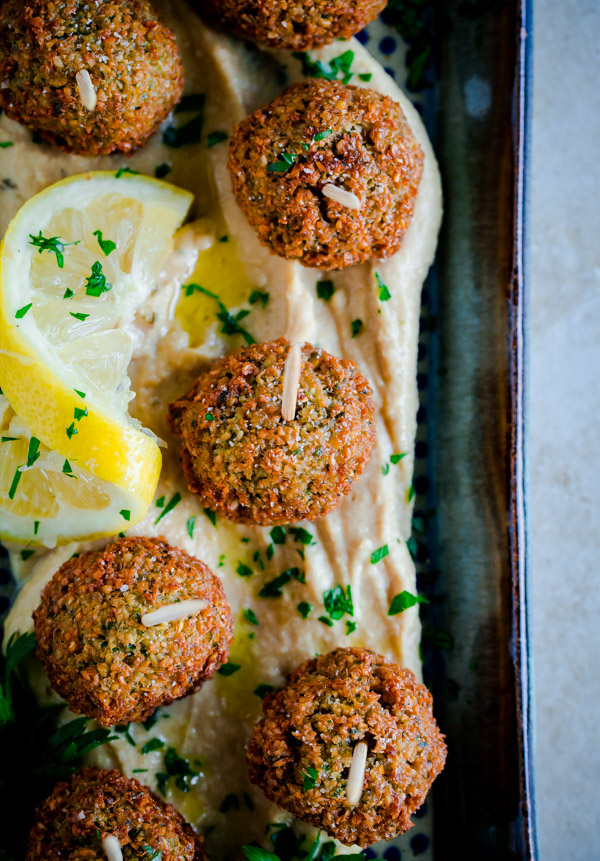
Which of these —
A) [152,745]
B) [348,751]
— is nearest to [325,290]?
[348,751]

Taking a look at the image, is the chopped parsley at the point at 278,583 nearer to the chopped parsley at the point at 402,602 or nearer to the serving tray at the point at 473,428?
the chopped parsley at the point at 402,602

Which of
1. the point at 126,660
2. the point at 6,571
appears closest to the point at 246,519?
the point at 126,660

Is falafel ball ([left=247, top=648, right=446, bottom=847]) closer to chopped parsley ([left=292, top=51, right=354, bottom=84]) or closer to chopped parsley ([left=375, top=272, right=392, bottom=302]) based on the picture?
chopped parsley ([left=375, top=272, right=392, bottom=302])

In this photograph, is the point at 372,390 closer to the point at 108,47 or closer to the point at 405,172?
the point at 405,172

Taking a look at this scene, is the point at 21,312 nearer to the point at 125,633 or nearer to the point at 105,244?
the point at 105,244

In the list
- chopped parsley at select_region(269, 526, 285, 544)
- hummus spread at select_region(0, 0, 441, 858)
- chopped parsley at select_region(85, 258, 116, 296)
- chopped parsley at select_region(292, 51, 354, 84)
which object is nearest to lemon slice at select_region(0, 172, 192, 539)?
chopped parsley at select_region(85, 258, 116, 296)

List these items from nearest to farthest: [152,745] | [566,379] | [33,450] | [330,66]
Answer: [33,450]
[152,745]
[330,66]
[566,379]
